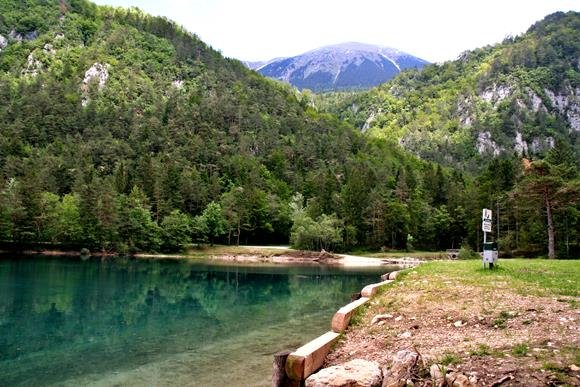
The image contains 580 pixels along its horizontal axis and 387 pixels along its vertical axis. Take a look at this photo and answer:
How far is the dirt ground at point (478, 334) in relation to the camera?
9.20 meters

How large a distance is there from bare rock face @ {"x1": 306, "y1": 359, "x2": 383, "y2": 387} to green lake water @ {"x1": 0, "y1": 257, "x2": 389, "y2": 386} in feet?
20.5

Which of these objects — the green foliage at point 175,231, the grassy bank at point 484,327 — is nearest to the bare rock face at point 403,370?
the grassy bank at point 484,327

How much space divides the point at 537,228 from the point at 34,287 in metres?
59.9

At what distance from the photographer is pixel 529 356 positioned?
975 cm

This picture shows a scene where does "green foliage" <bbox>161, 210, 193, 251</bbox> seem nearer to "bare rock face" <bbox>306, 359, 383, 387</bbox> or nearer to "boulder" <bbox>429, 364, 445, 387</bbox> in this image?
"bare rock face" <bbox>306, 359, 383, 387</bbox>

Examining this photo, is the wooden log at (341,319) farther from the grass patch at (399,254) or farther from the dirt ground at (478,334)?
the grass patch at (399,254)

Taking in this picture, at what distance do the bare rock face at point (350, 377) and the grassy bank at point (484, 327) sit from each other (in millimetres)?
1108

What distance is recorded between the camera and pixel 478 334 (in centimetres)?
1198

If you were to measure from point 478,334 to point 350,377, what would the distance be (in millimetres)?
3960

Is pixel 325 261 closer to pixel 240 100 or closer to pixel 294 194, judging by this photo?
pixel 294 194

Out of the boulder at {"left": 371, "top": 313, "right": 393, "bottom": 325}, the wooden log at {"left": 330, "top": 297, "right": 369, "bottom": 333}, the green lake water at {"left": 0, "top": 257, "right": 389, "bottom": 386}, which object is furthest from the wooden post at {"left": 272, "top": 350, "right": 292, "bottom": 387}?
the green lake water at {"left": 0, "top": 257, "right": 389, "bottom": 386}

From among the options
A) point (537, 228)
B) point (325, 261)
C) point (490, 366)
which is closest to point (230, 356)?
point (490, 366)

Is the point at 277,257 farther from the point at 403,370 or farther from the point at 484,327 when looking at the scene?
the point at 403,370

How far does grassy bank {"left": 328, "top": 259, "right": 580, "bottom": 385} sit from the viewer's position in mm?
9422
